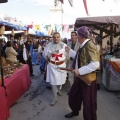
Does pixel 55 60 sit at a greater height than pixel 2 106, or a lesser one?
greater

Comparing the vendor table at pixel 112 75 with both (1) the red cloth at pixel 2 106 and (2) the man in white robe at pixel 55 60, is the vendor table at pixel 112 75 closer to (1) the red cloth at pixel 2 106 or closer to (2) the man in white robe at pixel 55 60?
(2) the man in white robe at pixel 55 60

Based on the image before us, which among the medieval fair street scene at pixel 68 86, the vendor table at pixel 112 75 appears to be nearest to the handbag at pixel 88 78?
the medieval fair street scene at pixel 68 86

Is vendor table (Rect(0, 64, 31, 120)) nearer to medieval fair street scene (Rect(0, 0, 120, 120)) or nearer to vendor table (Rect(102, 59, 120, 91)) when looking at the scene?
medieval fair street scene (Rect(0, 0, 120, 120))

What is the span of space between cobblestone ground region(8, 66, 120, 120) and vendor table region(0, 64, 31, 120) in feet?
0.86

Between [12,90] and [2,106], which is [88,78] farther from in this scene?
[12,90]

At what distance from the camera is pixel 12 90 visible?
185 inches

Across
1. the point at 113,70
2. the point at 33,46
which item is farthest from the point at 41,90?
the point at 33,46

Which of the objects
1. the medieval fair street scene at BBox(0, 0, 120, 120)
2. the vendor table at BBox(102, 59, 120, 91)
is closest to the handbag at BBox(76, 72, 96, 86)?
the medieval fair street scene at BBox(0, 0, 120, 120)

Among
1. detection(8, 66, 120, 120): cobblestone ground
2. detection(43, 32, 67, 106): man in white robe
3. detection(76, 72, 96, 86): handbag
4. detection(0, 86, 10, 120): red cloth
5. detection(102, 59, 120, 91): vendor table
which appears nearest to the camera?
detection(76, 72, 96, 86): handbag

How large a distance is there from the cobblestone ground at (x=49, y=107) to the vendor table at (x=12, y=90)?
263 mm

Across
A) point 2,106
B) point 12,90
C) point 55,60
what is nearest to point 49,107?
point 12,90

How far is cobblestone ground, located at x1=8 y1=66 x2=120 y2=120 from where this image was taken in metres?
4.31

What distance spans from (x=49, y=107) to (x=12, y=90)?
92cm

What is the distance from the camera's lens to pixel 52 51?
504cm
